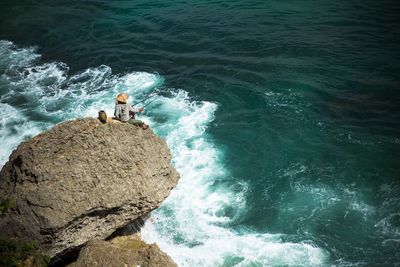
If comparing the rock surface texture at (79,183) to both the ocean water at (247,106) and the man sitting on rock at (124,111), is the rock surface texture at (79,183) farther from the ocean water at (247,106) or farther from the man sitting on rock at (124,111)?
the ocean water at (247,106)

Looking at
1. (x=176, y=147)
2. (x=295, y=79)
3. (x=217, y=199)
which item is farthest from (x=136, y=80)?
(x=217, y=199)

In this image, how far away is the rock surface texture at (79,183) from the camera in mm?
11055

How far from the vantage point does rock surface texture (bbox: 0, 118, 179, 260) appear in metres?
11.1

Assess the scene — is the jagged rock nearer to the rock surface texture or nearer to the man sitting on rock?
the rock surface texture

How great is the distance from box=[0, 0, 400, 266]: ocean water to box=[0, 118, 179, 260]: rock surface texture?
9.42 ft

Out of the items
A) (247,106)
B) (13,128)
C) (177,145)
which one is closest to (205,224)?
(177,145)

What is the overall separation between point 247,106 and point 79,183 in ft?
41.5

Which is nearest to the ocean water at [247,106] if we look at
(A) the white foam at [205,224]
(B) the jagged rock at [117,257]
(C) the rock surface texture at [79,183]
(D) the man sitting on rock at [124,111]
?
(A) the white foam at [205,224]

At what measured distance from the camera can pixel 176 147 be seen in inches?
756

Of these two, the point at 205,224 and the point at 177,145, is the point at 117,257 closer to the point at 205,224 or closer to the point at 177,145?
the point at 205,224

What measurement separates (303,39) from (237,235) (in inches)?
698

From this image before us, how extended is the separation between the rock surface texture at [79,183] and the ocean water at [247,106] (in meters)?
2.87

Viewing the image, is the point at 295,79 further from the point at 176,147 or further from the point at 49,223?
the point at 49,223

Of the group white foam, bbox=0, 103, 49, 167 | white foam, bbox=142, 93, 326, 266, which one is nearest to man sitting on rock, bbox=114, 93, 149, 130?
white foam, bbox=142, 93, 326, 266
